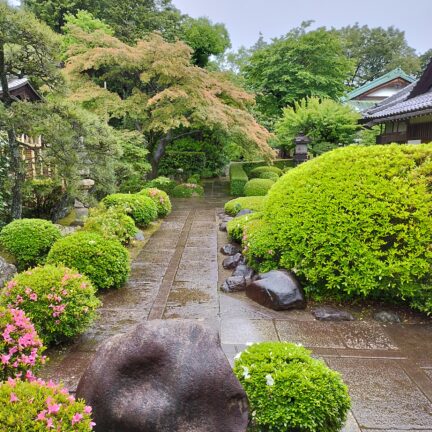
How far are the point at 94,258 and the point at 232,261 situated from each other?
2.40 metres

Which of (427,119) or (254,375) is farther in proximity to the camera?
(427,119)

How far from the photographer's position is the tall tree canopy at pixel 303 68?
2119cm

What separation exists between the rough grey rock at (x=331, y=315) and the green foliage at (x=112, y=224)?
3.36 metres

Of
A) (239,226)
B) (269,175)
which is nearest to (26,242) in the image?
(239,226)

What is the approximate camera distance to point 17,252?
6270 mm

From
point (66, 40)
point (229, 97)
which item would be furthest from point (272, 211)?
point (66, 40)

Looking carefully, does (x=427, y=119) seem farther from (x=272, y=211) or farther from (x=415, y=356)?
(x=415, y=356)

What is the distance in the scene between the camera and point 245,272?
20.2 feet

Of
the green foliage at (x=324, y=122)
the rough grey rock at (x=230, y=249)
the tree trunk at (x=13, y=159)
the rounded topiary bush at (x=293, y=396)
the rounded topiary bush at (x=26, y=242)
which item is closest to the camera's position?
the rounded topiary bush at (x=293, y=396)

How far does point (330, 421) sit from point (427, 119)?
12077 mm

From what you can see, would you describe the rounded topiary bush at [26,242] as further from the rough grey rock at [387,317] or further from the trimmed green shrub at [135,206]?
the rough grey rock at [387,317]

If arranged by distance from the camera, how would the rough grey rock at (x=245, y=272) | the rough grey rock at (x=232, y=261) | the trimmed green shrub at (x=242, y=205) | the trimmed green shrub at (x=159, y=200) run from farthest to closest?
Result: the trimmed green shrub at (x=159, y=200) → the trimmed green shrub at (x=242, y=205) → the rough grey rock at (x=232, y=261) → the rough grey rock at (x=245, y=272)

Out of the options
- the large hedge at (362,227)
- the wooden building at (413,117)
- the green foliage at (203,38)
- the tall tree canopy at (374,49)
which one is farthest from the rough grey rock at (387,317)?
the tall tree canopy at (374,49)

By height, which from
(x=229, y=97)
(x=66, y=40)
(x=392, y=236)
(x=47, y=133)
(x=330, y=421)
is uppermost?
(x=66, y=40)
